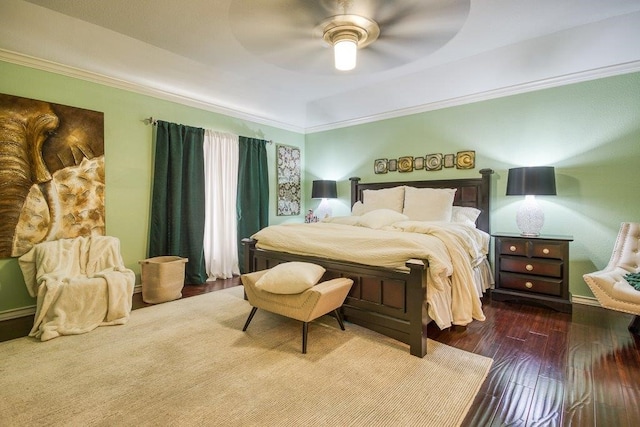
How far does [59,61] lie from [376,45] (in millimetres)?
3147

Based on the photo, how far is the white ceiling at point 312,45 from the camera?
194 cm

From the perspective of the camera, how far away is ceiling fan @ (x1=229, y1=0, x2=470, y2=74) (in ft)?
5.72

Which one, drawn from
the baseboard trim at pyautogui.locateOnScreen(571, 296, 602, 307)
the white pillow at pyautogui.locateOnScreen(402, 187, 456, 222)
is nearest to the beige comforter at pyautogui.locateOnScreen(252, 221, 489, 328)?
the white pillow at pyautogui.locateOnScreen(402, 187, 456, 222)

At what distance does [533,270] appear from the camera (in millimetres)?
3279

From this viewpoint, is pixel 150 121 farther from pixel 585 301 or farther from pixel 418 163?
pixel 585 301

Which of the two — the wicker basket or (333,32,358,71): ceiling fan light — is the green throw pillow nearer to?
(333,32,358,71): ceiling fan light

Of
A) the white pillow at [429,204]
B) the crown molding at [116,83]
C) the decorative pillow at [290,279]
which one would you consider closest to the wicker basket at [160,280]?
the decorative pillow at [290,279]

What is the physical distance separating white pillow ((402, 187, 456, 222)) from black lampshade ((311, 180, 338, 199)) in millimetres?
1481

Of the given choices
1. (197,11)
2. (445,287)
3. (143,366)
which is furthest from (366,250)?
(197,11)

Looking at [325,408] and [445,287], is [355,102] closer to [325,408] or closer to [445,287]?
[445,287]

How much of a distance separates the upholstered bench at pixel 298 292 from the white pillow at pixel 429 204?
183cm

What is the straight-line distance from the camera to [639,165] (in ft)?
10.1

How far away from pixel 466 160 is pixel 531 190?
104 centimetres

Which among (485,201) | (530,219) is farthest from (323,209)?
(530,219)
